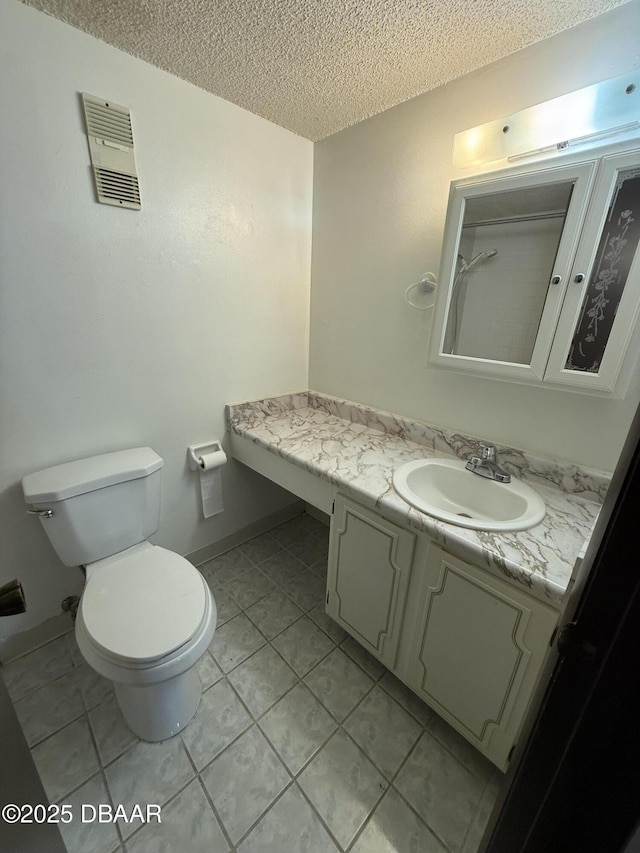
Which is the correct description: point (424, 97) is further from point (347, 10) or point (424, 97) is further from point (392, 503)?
point (392, 503)

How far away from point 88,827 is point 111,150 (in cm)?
203

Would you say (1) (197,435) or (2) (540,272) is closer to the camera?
(2) (540,272)

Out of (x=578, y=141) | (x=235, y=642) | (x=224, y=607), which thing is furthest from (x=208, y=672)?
(x=578, y=141)

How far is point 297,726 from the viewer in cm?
Result: 114

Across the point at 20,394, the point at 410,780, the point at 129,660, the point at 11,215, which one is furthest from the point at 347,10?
the point at 410,780

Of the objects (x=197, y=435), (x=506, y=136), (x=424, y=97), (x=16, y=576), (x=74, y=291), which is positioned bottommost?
(x=16, y=576)

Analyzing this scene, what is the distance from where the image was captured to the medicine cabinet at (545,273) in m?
0.91

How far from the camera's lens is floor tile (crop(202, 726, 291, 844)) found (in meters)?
0.94

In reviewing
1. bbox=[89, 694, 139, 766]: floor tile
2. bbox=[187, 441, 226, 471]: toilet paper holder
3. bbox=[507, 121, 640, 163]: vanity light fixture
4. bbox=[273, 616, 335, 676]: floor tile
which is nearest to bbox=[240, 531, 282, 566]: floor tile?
bbox=[273, 616, 335, 676]: floor tile

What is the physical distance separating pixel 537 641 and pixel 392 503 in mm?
470

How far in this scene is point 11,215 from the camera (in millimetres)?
A: 1026

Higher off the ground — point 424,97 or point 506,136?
point 424,97

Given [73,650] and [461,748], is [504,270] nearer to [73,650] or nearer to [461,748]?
[461,748]

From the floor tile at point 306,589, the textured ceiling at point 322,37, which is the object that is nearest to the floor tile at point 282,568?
the floor tile at point 306,589
